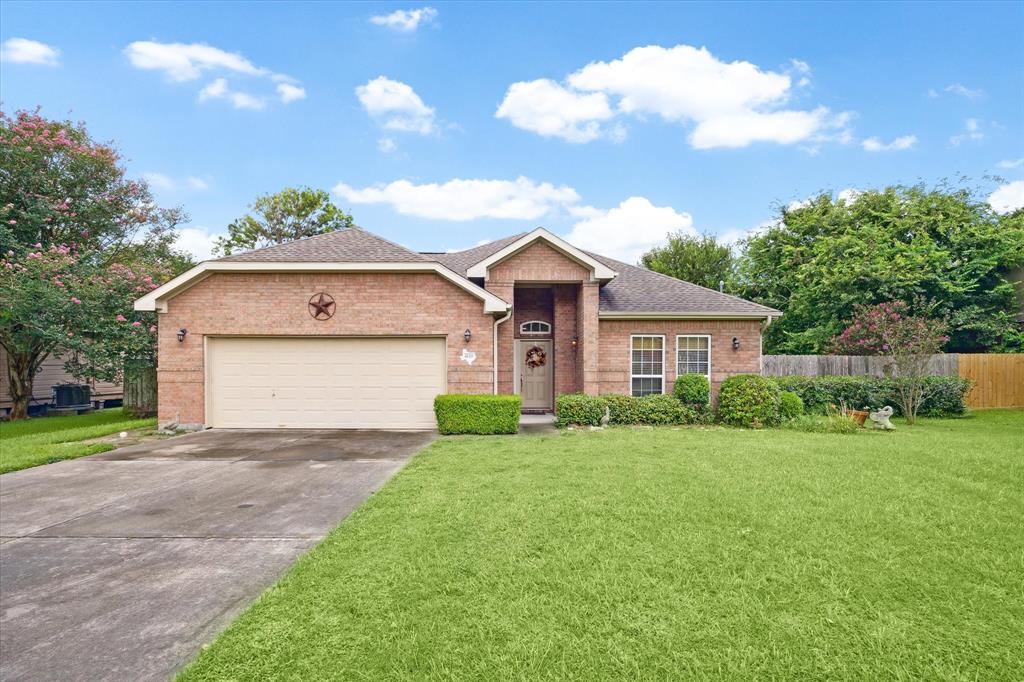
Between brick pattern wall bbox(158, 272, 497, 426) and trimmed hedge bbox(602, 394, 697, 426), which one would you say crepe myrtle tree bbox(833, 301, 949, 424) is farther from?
brick pattern wall bbox(158, 272, 497, 426)

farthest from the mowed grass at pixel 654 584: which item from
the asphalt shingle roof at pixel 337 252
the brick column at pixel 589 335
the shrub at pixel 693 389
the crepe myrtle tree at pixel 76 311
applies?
the crepe myrtle tree at pixel 76 311

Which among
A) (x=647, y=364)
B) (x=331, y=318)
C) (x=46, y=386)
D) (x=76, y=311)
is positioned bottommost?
(x=46, y=386)

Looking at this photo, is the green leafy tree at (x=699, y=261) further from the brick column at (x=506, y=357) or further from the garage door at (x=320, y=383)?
the garage door at (x=320, y=383)

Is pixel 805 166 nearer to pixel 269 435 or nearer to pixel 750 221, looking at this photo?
pixel 750 221

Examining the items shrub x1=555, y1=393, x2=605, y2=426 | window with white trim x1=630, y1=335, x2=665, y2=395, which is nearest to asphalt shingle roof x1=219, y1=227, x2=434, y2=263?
shrub x1=555, y1=393, x2=605, y2=426

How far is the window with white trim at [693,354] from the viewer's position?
1380 cm

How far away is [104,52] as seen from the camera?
39.7 ft

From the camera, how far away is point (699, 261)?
3186 cm

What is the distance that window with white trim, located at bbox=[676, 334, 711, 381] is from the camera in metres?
13.8

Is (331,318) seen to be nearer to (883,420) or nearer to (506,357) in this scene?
(506,357)

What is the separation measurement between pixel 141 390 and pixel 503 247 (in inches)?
475

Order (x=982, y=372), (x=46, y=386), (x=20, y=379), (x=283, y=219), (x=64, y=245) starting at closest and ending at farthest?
(x=64, y=245)
(x=20, y=379)
(x=982, y=372)
(x=46, y=386)
(x=283, y=219)

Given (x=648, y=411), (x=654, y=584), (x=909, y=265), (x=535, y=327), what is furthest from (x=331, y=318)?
(x=909, y=265)

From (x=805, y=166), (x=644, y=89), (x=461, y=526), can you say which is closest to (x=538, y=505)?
(x=461, y=526)
